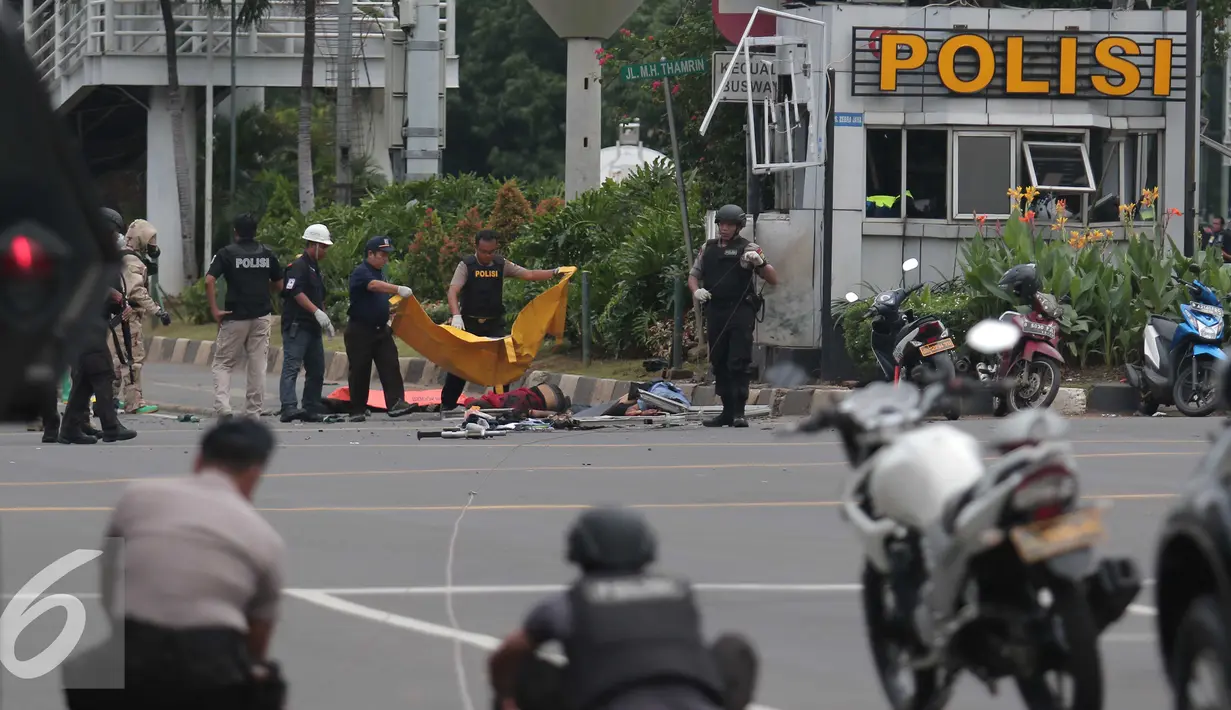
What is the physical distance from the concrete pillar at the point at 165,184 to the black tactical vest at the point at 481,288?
68.1 feet

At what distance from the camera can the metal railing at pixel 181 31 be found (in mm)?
38969

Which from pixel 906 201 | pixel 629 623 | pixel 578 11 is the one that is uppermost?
pixel 578 11

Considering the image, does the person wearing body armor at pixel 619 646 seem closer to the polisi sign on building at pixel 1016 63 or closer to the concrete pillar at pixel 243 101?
the polisi sign on building at pixel 1016 63

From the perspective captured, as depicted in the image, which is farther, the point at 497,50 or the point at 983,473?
the point at 497,50

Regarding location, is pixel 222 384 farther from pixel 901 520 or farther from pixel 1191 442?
pixel 901 520

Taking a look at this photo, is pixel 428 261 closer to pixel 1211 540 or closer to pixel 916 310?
pixel 916 310

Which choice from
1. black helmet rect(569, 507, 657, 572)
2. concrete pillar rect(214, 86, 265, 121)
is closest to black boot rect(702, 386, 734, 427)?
black helmet rect(569, 507, 657, 572)

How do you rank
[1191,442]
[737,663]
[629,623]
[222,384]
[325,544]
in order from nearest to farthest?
[629,623], [737,663], [325,544], [1191,442], [222,384]

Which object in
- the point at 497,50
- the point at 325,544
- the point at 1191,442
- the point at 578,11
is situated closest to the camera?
the point at 325,544

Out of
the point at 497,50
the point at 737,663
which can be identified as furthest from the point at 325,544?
the point at 497,50

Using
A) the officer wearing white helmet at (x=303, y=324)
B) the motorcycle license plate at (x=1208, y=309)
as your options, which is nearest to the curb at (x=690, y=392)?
the motorcycle license plate at (x=1208, y=309)

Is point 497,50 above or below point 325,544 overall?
above

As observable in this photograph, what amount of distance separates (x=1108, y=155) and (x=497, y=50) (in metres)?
47.9

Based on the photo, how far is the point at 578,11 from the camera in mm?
28703
